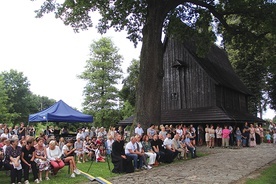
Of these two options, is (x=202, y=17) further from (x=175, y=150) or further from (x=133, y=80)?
(x=133, y=80)

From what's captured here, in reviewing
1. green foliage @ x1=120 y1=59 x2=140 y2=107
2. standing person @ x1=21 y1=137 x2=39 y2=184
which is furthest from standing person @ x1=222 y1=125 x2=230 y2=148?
green foliage @ x1=120 y1=59 x2=140 y2=107

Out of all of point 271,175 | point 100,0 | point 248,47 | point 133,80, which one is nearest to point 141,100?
point 100,0

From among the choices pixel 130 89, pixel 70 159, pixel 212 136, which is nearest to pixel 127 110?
pixel 130 89

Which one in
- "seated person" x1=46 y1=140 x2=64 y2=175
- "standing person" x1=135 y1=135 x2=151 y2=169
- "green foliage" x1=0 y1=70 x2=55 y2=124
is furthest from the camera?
"green foliage" x1=0 y1=70 x2=55 y2=124

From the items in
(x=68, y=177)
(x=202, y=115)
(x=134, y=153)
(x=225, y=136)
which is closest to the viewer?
(x=68, y=177)

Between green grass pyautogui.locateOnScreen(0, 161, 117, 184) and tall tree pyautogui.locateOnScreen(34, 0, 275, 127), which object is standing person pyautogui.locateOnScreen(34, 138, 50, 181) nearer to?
green grass pyautogui.locateOnScreen(0, 161, 117, 184)

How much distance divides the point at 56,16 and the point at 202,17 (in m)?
10.2

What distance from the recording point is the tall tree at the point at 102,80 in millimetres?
Result: 39638

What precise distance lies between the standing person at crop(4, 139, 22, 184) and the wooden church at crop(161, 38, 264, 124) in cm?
1516

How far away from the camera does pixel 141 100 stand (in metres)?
14.4

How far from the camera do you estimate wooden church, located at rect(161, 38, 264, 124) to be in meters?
21.5

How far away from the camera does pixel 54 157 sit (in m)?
9.30

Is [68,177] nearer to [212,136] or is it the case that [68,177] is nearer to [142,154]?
[142,154]

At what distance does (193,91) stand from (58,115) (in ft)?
40.5
